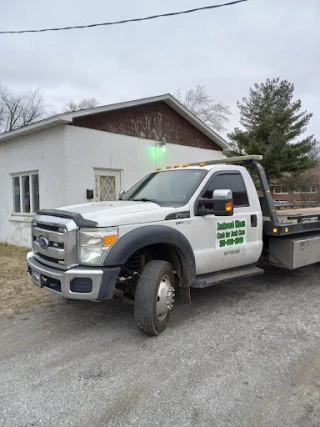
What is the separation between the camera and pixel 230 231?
480cm

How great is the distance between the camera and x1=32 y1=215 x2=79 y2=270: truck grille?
367 cm

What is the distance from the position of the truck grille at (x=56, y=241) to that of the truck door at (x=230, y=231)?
156 centimetres

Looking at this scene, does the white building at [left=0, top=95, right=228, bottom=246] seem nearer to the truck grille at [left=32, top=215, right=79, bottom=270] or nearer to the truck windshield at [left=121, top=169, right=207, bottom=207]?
the truck windshield at [left=121, top=169, right=207, bottom=207]

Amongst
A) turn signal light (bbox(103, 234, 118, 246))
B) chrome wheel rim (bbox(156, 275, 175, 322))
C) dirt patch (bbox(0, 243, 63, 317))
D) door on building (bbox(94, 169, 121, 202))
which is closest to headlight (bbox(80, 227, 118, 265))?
turn signal light (bbox(103, 234, 118, 246))

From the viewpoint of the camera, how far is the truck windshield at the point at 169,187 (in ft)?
15.1

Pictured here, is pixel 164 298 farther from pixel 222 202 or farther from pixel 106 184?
pixel 106 184

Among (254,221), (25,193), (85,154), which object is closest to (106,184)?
(85,154)

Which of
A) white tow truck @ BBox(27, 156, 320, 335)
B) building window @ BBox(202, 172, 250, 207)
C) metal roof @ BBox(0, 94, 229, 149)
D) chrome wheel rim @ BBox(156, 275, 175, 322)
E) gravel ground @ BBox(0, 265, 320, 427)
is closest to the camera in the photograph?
gravel ground @ BBox(0, 265, 320, 427)

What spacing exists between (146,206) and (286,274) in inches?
161

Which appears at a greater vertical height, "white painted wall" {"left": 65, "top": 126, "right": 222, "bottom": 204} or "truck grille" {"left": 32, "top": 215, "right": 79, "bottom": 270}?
"white painted wall" {"left": 65, "top": 126, "right": 222, "bottom": 204}

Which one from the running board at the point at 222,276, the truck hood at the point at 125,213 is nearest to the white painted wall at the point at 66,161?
the truck hood at the point at 125,213

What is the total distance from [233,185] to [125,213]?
6.40ft

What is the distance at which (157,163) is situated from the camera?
11055mm

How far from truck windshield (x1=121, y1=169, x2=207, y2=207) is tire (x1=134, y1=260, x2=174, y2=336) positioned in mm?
916
